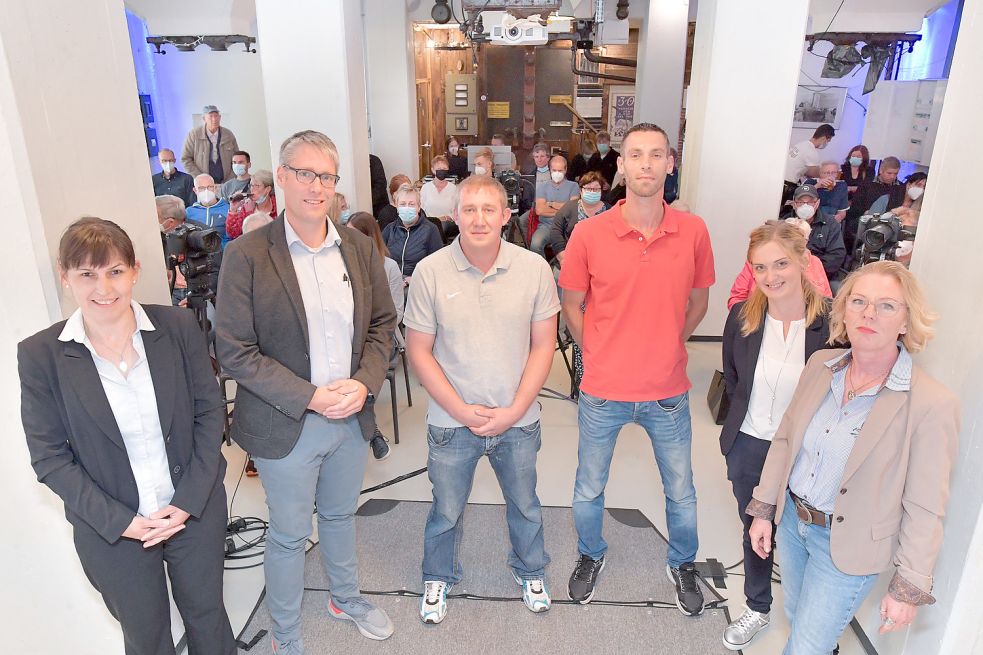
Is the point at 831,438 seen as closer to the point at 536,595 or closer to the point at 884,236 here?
the point at 884,236

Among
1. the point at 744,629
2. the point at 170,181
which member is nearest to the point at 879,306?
the point at 744,629

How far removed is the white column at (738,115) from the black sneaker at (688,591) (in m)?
3.30

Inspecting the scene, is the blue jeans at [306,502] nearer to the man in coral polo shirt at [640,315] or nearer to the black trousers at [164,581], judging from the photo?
the black trousers at [164,581]

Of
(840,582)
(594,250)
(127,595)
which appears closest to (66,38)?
(127,595)

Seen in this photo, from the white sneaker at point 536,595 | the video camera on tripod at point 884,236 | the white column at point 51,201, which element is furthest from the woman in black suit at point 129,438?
the video camera on tripod at point 884,236

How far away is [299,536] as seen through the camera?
228cm

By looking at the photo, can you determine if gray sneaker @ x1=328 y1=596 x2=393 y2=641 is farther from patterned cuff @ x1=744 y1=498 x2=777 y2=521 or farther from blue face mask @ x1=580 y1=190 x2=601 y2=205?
blue face mask @ x1=580 y1=190 x2=601 y2=205

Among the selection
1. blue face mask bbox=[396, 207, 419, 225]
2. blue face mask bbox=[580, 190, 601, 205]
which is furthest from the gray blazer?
blue face mask bbox=[580, 190, 601, 205]

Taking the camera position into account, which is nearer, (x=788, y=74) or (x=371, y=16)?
(x=788, y=74)

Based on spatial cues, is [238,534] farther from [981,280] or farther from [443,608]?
[981,280]

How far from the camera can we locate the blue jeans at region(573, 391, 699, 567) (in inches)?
100

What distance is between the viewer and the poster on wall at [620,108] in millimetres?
13109

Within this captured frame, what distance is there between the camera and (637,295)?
2.44 m

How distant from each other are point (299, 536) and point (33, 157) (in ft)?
4.53
